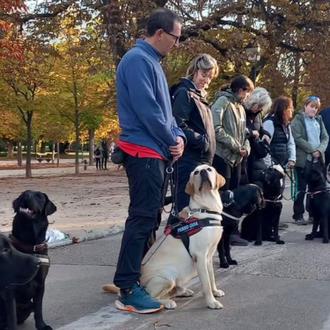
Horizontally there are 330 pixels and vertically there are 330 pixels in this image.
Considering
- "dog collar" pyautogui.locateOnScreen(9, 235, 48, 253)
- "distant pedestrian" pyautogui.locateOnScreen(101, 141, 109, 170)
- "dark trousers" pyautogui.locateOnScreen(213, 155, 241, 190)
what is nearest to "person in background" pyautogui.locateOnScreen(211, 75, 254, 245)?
"dark trousers" pyautogui.locateOnScreen(213, 155, 241, 190)

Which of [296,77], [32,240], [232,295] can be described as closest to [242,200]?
[232,295]

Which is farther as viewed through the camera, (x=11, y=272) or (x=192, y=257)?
(x=192, y=257)

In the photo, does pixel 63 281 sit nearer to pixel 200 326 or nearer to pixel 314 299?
pixel 200 326

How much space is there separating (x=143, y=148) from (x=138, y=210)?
51 centimetres

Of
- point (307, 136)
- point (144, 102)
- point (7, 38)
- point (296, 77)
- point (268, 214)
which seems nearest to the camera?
point (144, 102)

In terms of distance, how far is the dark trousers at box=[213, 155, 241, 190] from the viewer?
7.07 meters

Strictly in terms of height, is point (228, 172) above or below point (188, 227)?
above

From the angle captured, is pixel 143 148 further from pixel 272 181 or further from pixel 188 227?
pixel 272 181

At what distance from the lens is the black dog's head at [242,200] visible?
264 inches

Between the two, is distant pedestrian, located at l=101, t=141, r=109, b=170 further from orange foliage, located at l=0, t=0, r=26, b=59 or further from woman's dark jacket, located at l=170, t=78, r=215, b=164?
woman's dark jacket, located at l=170, t=78, r=215, b=164

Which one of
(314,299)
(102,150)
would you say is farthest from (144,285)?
(102,150)

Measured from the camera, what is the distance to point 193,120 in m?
6.01

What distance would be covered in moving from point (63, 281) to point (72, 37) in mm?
19855

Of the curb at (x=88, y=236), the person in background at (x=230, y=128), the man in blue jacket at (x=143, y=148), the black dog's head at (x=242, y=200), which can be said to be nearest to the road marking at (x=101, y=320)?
the man in blue jacket at (x=143, y=148)
